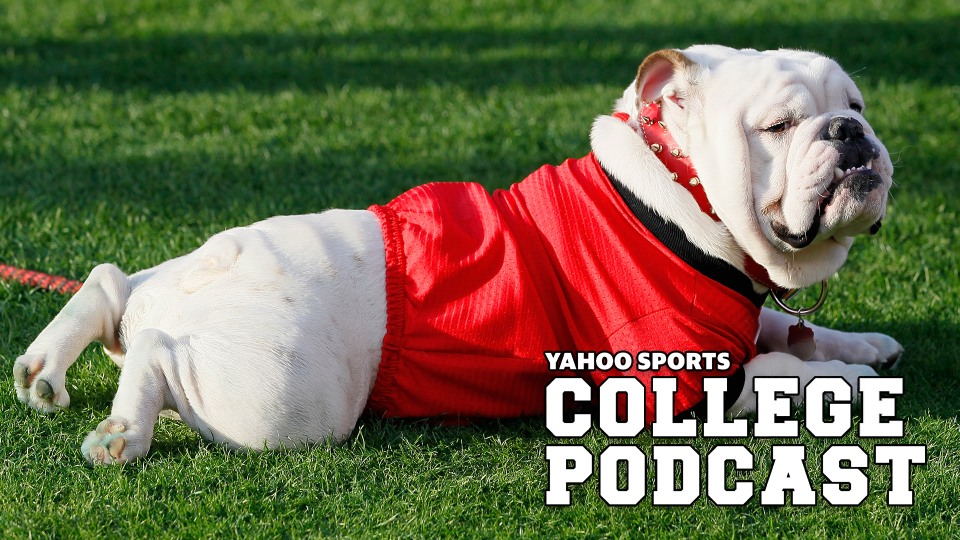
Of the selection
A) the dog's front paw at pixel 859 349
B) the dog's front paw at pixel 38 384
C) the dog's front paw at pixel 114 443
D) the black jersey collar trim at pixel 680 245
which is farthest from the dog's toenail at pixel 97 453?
the dog's front paw at pixel 859 349

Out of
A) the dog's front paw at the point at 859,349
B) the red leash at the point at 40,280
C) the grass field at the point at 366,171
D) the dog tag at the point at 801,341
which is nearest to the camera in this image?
the grass field at the point at 366,171

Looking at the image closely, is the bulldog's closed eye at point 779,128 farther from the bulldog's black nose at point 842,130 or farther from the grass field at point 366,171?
the grass field at point 366,171

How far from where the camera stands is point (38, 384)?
3119 millimetres

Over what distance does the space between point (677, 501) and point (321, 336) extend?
126cm

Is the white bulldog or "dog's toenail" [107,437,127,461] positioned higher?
the white bulldog

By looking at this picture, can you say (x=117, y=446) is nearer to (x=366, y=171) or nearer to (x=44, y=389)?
(x=44, y=389)

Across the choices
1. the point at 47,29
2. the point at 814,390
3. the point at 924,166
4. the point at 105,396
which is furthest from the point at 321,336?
the point at 47,29

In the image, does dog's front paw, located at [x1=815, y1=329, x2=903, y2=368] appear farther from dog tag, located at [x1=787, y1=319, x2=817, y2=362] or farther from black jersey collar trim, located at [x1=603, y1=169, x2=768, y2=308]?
black jersey collar trim, located at [x1=603, y1=169, x2=768, y2=308]

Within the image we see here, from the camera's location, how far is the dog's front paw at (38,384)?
3.10m

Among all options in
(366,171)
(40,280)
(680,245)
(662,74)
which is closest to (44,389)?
(40,280)

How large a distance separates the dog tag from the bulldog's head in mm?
475

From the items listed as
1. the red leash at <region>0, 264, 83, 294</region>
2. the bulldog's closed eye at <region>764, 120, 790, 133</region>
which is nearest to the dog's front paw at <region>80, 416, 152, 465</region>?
the red leash at <region>0, 264, 83, 294</region>

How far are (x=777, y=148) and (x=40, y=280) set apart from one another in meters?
3.28

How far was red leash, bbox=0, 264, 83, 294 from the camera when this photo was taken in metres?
4.19
